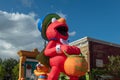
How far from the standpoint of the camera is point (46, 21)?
1175 centimetres

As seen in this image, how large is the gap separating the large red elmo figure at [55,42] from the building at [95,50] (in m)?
16.1

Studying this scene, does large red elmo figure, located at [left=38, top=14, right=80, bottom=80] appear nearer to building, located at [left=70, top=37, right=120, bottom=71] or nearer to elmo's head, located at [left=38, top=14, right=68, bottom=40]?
elmo's head, located at [left=38, top=14, right=68, bottom=40]

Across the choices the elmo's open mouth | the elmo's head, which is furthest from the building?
the elmo's open mouth

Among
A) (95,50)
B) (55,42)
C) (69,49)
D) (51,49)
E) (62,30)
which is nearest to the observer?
(69,49)

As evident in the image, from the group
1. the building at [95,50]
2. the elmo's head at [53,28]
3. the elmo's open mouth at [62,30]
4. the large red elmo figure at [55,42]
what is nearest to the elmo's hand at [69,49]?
the large red elmo figure at [55,42]

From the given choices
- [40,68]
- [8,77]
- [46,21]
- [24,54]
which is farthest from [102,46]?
[8,77]

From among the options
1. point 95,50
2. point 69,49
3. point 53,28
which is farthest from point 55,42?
point 95,50

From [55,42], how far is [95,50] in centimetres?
1746

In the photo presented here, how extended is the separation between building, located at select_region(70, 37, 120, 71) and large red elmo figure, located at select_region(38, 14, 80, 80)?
52.8 feet

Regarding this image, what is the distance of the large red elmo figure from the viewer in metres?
10.4

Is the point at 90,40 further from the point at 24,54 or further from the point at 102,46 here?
the point at 24,54

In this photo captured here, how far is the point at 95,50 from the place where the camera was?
28000 mm

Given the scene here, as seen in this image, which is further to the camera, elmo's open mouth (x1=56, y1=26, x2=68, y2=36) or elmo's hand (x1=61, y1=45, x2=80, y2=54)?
elmo's open mouth (x1=56, y1=26, x2=68, y2=36)

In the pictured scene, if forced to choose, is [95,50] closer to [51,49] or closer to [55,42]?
[55,42]
